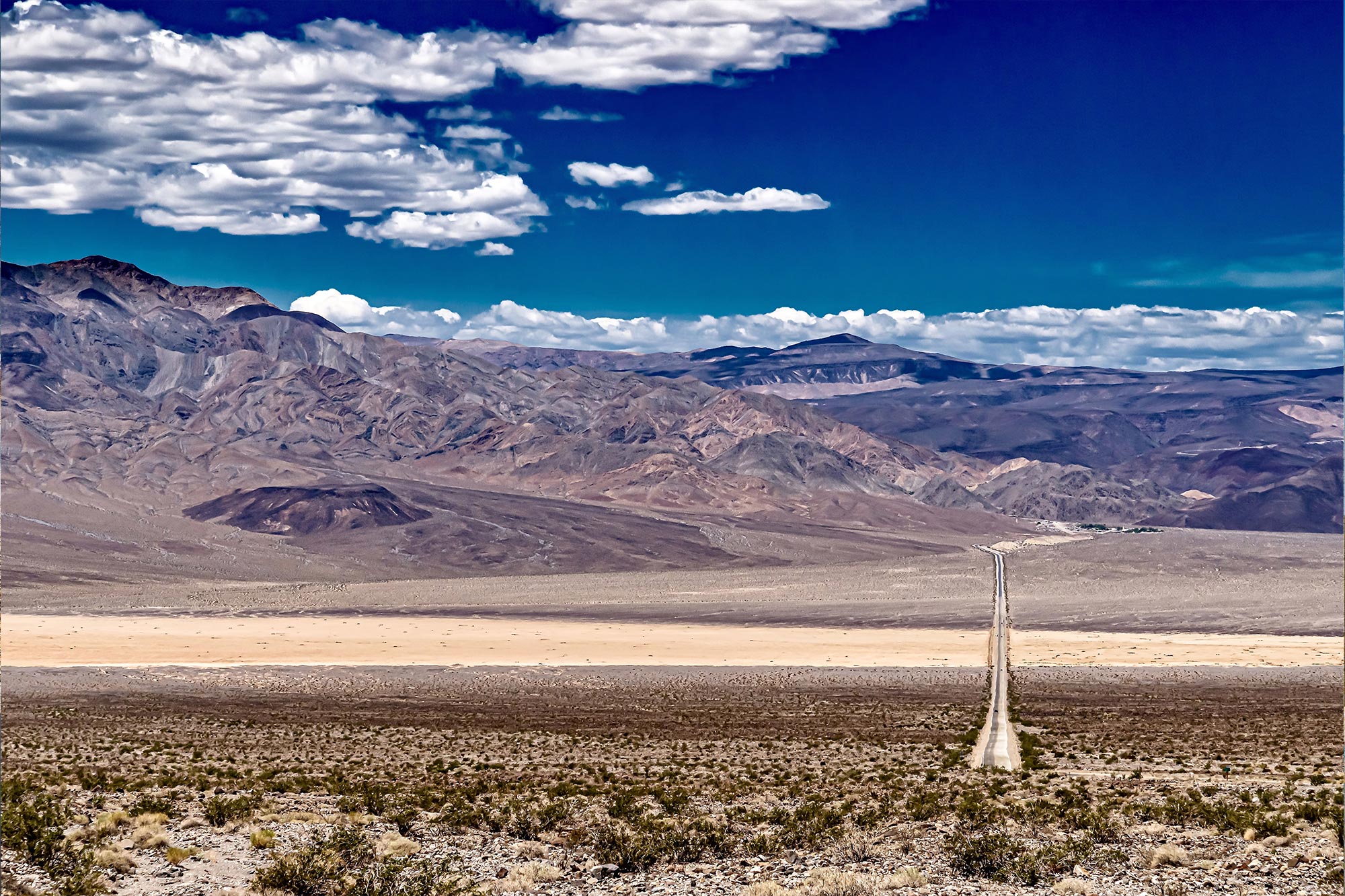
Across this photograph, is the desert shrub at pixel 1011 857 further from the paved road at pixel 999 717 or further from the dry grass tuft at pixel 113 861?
the dry grass tuft at pixel 113 861

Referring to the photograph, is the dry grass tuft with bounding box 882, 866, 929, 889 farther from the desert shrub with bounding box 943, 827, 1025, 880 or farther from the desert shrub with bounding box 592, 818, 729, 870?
the desert shrub with bounding box 592, 818, 729, 870

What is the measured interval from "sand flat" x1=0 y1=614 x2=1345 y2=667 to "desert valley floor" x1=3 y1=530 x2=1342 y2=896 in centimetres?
44

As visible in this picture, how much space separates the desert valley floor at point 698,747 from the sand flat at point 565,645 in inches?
17.4

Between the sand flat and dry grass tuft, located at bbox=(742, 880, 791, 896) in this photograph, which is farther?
the sand flat

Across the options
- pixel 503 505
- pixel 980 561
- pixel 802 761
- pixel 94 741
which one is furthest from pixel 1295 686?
pixel 503 505

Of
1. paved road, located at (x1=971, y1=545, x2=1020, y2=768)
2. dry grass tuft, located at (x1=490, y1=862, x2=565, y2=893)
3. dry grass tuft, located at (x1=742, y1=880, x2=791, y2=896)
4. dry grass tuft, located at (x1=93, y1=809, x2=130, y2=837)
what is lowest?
paved road, located at (x1=971, y1=545, x2=1020, y2=768)

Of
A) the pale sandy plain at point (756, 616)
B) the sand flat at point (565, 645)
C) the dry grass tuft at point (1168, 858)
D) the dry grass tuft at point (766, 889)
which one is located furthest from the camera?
the pale sandy plain at point (756, 616)

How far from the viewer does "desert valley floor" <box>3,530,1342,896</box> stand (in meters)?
18.4

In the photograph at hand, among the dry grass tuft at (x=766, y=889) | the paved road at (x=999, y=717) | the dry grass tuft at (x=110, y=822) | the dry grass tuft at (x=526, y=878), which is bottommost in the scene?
the paved road at (x=999, y=717)

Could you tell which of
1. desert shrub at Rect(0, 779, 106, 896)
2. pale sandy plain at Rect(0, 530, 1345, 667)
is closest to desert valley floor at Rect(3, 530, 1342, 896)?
desert shrub at Rect(0, 779, 106, 896)

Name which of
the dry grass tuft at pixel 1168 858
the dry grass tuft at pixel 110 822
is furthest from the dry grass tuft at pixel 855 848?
the dry grass tuft at pixel 110 822

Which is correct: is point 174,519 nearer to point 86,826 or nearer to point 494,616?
point 494,616

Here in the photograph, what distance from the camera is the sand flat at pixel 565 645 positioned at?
213 feet

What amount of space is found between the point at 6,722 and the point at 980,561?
107 m
